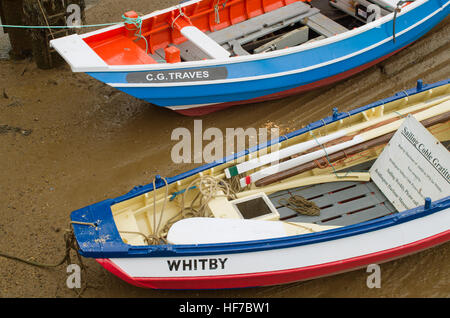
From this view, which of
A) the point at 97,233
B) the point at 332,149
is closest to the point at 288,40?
the point at 332,149

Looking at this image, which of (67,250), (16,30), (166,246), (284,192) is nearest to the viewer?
(166,246)

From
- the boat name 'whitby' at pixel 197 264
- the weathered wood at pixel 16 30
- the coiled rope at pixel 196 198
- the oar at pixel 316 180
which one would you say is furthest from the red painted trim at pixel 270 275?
the weathered wood at pixel 16 30

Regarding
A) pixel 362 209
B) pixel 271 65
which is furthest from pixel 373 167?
pixel 271 65

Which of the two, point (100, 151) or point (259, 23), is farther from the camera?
point (259, 23)

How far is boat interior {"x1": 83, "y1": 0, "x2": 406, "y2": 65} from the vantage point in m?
8.66

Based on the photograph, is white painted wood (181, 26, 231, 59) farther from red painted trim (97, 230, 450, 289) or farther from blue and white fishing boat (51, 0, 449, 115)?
red painted trim (97, 230, 450, 289)

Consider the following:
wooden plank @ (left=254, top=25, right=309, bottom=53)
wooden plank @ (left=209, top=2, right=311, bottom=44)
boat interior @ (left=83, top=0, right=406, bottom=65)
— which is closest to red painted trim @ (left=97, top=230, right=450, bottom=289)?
boat interior @ (left=83, top=0, right=406, bottom=65)

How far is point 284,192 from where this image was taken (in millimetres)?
7176

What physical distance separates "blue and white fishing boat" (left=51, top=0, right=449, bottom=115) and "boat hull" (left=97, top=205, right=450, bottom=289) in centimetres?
289

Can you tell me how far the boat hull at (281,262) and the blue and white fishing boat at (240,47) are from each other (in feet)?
9.50

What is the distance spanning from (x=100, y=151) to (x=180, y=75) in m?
1.68

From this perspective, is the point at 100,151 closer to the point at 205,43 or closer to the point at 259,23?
the point at 205,43
